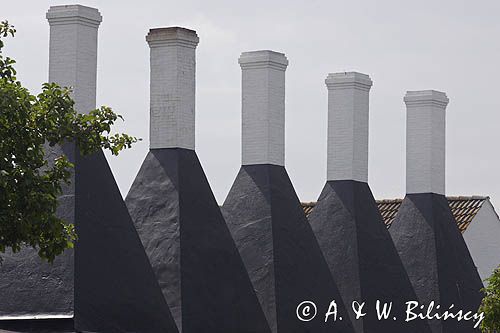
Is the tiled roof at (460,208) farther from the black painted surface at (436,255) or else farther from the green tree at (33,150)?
the green tree at (33,150)

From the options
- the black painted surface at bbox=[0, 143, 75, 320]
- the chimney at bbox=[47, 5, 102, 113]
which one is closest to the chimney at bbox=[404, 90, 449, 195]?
the chimney at bbox=[47, 5, 102, 113]

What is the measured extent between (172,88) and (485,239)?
51.1 ft

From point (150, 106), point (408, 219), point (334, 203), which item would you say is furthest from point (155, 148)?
point (408, 219)

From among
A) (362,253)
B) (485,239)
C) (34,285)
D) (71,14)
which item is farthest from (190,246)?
(485,239)

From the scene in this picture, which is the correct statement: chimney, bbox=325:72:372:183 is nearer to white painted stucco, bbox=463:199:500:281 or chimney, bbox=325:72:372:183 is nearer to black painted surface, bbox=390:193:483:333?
black painted surface, bbox=390:193:483:333

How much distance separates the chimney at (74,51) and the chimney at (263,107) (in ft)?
19.5

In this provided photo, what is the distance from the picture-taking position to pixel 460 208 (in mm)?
45281

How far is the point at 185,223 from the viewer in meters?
31.1

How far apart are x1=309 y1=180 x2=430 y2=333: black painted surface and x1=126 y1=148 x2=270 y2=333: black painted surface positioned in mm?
4792

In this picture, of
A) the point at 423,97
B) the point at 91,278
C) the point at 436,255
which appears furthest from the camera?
the point at 423,97

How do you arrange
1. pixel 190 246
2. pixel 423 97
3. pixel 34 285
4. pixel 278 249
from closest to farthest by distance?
pixel 34 285 < pixel 190 246 < pixel 278 249 < pixel 423 97

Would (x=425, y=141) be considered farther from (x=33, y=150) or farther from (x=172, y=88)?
(x=33, y=150)

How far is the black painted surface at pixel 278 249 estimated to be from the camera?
109 feet

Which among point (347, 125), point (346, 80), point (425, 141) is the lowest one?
point (425, 141)
